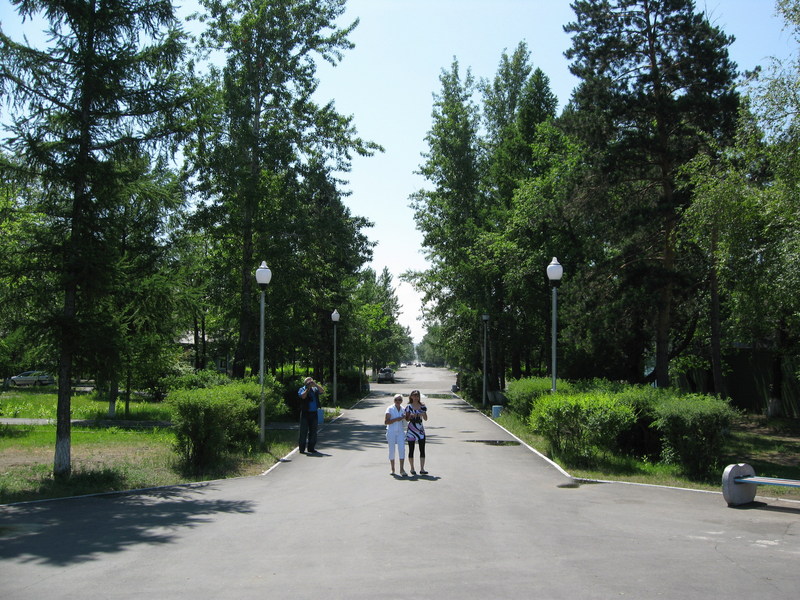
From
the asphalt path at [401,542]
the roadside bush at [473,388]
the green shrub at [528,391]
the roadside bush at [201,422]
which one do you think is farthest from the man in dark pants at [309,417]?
the roadside bush at [473,388]

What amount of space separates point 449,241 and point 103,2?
2783 centimetres

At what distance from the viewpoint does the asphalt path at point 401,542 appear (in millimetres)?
5465

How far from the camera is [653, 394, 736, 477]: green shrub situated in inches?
440

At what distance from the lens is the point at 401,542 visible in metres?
6.95

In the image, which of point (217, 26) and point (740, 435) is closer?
point (740, 435)

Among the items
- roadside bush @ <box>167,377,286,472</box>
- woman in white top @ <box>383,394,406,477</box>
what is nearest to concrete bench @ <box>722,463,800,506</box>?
woman in white top @ <box>383,394,406,477</box>

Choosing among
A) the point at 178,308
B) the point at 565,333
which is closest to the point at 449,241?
the point at 565,333

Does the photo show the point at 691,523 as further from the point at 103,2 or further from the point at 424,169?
the point at 424,169

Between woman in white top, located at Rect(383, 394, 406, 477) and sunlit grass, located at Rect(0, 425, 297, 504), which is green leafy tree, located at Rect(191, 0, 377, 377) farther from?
woman in white top, located at Rect(383, 394, 406, 477)

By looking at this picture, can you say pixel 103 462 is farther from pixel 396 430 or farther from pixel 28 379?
pixel 28 379

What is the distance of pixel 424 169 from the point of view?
39.3 m

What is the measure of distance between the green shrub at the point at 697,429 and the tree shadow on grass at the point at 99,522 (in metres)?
7.48

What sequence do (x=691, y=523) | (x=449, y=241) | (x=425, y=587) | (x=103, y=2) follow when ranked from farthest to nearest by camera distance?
(x=449, y=241), (x=103, y=2), (x=691, y=523), (x=425, y=587)

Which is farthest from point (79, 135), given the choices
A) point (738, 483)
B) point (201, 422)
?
point (738, 483)
